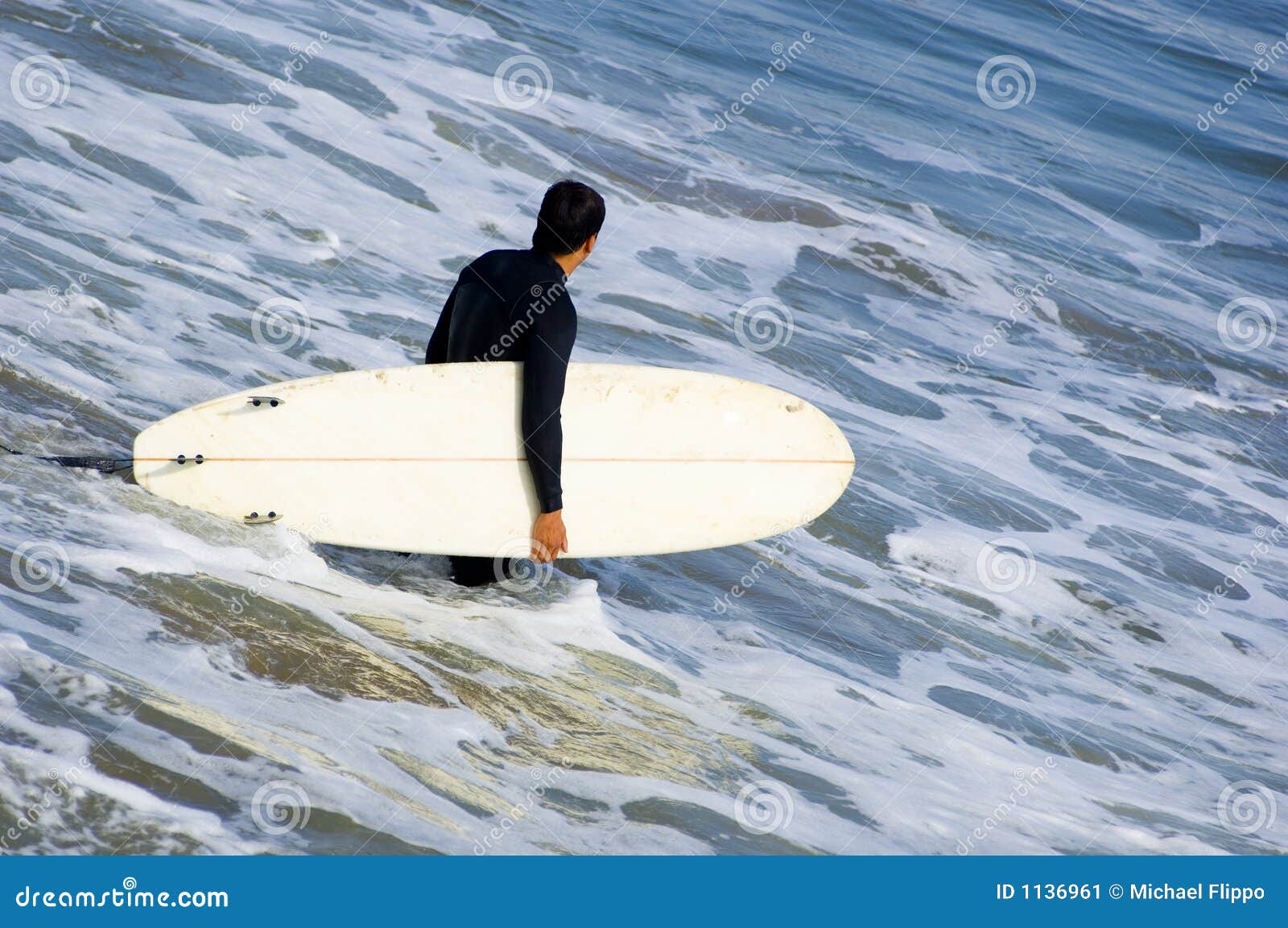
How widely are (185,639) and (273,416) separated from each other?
2.58 feet

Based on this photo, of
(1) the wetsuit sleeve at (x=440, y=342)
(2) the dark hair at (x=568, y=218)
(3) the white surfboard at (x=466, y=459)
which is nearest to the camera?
(2) the dark hair at (x=568, y=218)

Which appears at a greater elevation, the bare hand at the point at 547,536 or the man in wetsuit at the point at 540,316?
the man in wetsuit at the point at 540,316

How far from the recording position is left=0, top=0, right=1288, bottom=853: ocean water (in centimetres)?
302

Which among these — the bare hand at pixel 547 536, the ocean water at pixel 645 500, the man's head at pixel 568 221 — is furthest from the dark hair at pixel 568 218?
the ocean water at pixel 645 500

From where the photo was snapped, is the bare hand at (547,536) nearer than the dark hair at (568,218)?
No

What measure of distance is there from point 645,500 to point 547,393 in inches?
25.7

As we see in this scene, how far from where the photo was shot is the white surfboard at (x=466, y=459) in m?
3.63

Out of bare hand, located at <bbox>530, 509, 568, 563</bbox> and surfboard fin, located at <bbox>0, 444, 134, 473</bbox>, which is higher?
bare hand, located at <bbox>530, 509, 568, 563</bbox>

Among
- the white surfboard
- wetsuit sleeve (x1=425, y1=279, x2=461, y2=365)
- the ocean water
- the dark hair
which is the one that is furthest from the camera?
wetsuit sleeve (x1=425, y1=279, x2=461, y2=365)

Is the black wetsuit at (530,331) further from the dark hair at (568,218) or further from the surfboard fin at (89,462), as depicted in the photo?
the surfboard fin at (89,462)

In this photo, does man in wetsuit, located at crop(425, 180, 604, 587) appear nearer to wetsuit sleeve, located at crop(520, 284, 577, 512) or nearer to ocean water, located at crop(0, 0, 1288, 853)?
wetsuit sleeve, located at crop(520, 284, 577, 512)

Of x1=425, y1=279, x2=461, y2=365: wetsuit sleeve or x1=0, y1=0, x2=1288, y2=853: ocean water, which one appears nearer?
x1=0, y1=0, x2=1288, y2=853: ocean water

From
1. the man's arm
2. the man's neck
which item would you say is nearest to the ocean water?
the man's arm

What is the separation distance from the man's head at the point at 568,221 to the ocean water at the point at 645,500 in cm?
108
